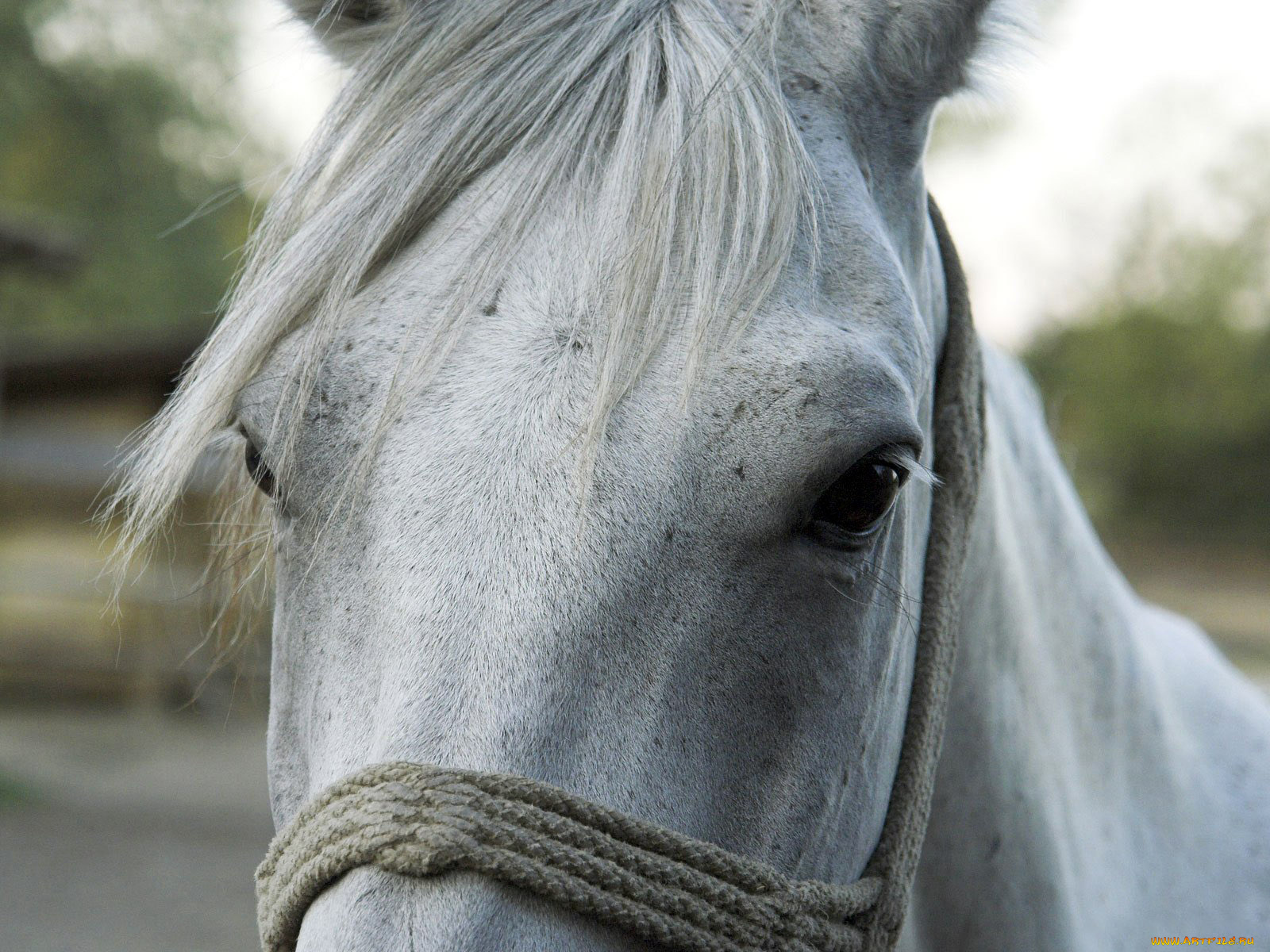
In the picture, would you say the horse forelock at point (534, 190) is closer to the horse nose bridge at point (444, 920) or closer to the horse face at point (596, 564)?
the horse face at point (596, 564)

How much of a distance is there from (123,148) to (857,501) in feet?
67.2

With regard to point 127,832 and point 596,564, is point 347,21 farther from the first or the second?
point 127,832

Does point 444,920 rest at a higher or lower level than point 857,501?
lower

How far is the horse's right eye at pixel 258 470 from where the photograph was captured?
1.28m

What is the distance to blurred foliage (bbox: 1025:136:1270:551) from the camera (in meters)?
22.6

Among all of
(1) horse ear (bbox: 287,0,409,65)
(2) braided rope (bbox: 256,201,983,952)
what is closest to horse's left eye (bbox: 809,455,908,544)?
(2) braided rope (bbox: 256,201,983,952)

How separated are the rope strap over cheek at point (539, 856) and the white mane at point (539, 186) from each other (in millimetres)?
331

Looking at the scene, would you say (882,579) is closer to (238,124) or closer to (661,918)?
(661,918)

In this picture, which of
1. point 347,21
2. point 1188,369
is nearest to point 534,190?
point 347,21

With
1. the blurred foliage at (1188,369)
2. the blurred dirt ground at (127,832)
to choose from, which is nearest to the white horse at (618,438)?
the blurred dirt ground at (127,832)

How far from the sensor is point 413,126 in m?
1.31

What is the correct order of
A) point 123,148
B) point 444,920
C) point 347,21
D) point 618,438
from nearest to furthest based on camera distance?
point 444,920
point 618,438
point 347,21
point 123,148

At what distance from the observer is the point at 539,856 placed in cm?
94

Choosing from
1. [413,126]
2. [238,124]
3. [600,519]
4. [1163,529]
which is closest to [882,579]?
[600,519]
